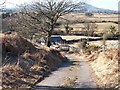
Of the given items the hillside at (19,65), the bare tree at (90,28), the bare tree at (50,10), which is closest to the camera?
the hillside at (19,65)

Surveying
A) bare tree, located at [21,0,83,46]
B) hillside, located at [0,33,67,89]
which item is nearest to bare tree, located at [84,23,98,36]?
bare tree, located at [21,0,83,46]

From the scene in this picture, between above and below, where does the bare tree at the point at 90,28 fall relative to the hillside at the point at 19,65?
below

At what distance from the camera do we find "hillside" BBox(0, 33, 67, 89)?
1672 centimetres

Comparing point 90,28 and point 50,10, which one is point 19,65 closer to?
point 50,10

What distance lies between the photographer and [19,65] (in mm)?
20188

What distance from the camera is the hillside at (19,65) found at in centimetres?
1672

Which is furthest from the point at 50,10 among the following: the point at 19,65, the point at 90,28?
the point at 90,28

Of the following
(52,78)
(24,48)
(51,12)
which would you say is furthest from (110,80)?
(51,12)

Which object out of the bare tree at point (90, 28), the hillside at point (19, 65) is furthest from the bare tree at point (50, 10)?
the bare tree at point (90, 28)

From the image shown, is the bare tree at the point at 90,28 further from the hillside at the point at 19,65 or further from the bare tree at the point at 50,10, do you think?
the hillside at the point at 19,65

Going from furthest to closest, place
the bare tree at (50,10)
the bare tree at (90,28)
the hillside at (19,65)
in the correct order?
the bare tree at (90,28), the bare tree at (50,10), the hillside at (19,65)

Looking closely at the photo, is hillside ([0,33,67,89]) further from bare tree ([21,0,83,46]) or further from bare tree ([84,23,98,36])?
bare tree ([84,23,98,36])

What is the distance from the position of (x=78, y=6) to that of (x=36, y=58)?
62.7 feet

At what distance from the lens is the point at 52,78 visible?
2036 cm
